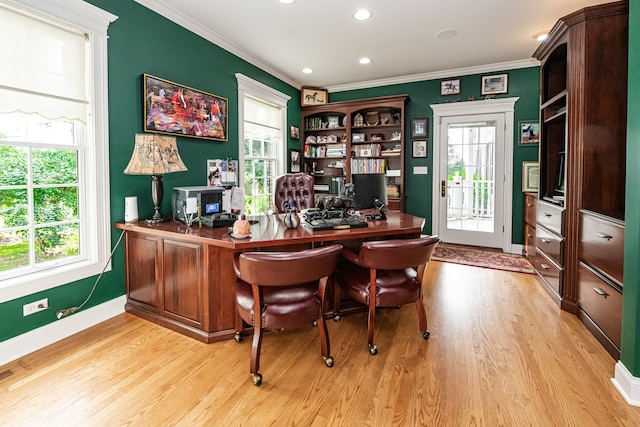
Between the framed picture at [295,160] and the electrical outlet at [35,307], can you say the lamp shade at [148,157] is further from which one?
the framed picture at [295,160]

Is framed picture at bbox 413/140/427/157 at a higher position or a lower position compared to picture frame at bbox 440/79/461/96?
lower

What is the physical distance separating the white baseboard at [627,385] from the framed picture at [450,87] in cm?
419

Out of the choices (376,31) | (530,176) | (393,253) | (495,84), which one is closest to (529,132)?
(530,176)

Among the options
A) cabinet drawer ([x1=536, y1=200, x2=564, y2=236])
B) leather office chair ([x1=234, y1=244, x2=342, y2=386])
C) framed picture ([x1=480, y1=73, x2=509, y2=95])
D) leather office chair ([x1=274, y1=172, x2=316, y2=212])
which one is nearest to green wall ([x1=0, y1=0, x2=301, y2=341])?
leather office chair ([x1=274, y1=172, x2=316, y2=212])

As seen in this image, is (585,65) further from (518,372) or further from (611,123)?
(518,372)

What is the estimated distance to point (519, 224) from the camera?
186 inches

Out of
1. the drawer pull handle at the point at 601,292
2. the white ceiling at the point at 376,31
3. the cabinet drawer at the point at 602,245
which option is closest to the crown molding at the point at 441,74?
the white ceiling at the point at 376,31

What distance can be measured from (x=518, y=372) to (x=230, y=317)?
1.87 metres

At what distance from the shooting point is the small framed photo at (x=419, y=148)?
5.15m

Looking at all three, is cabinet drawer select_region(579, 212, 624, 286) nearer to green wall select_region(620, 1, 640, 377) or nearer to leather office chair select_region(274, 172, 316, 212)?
green wall select_region(620, 1, 640, 377)

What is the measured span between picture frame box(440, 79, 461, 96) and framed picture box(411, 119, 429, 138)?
50cm

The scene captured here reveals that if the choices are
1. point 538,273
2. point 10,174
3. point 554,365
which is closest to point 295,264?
point 554,365

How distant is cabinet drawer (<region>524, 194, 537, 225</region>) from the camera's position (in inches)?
160

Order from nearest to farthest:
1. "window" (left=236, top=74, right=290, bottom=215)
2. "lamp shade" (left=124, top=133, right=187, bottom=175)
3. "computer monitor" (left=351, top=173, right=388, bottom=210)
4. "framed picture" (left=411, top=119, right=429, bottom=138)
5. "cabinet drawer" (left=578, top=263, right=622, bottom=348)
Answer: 1. "cabinet drawer" (left=578, top=263, right=622, bottom=348)
2. "lamp shade" (left=124, top=133, right=187, bottom=175)
3. "computer monitor" (left=351, top=173, right=388, bottom=210)
4. "window" (left=236, top=74, right=290, bottom=215)
5. "framed picture" (left=411, top=119, right=429, bottom=138)
